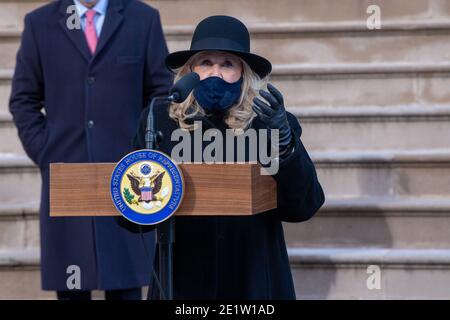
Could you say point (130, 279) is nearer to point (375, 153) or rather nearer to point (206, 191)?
point (375, 153)

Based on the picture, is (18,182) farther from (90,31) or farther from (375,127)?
(375,127)

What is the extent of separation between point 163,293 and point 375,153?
3082mm

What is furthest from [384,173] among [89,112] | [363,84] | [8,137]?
[8,137]

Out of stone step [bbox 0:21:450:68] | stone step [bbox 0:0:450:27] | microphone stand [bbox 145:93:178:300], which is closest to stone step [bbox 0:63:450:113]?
stone step [bbox 0:21:450:68]

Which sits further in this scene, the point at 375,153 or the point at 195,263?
the point at 375,153

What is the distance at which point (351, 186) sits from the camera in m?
6.05

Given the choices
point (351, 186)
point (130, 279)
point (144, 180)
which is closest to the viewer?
point (144, 180)

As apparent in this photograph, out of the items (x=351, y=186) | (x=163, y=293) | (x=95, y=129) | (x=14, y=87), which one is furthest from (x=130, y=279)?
(x=163, y=293)

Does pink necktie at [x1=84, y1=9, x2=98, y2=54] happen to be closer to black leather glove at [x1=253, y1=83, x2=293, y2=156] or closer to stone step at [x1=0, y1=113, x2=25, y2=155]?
stone step at [x1=0, y1=113, x2=25, y2=155]

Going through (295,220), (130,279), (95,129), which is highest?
(95,129)

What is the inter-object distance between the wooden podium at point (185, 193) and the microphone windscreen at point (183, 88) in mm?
199

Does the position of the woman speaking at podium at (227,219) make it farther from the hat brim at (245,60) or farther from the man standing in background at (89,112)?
the man standing in background at (89,112)

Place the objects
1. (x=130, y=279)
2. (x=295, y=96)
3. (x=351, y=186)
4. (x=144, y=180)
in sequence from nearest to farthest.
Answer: (x=144, y=180)
(x=130, y=279)
(x=351, y=186)
(x=295, y=96)

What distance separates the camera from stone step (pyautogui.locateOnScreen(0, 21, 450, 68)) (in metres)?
6.73
